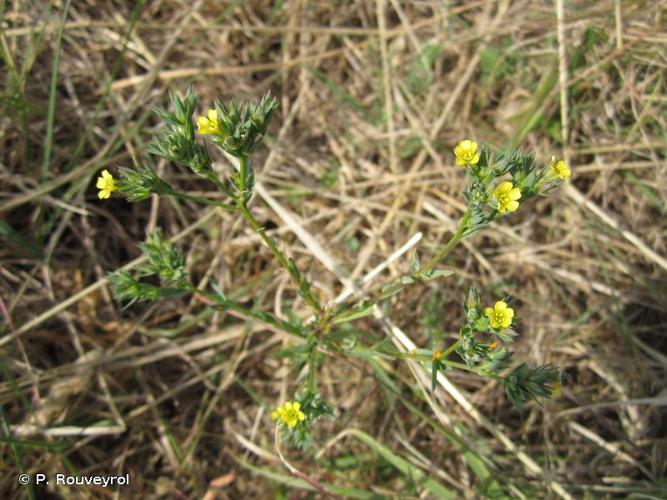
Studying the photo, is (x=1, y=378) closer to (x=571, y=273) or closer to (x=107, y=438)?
(x=107, y=438)

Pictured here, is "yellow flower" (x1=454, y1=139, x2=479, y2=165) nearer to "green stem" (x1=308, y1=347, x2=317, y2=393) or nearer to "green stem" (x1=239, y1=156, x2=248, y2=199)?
"green stem" (x1=239, y1=156, x2=248, y2=199)

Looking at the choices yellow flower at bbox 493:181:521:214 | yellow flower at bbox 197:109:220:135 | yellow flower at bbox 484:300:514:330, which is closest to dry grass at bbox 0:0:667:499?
yellow flower at bbox 484:300:514:330

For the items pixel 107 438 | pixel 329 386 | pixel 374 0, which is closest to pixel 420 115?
pixel 374 0

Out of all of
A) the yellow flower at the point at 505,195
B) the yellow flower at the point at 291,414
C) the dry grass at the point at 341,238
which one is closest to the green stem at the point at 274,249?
the yellow flower at the point at 291,414

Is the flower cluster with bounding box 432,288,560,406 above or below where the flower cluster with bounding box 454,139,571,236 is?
below

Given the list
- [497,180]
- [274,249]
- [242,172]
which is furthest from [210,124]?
[497,180]

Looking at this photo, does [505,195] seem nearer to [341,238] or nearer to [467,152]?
[467,152]

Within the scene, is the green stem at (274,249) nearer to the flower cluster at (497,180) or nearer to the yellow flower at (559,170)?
the flower cluster at (497,180)
